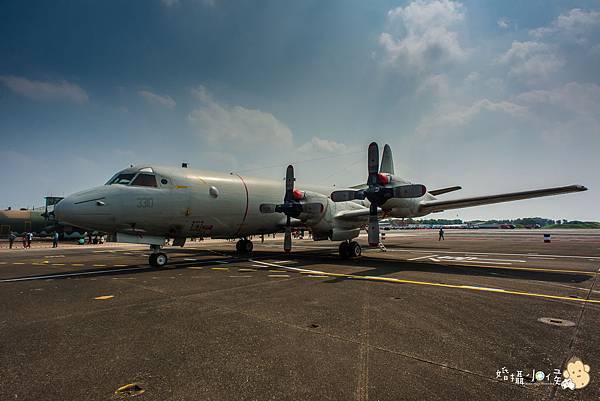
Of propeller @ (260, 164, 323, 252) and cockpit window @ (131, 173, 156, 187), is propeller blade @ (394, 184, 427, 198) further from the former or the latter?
cockpit window @ (131, 173, 156, 187)

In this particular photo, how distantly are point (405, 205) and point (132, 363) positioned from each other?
15429 mm

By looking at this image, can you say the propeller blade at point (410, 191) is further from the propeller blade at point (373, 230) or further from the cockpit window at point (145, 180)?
the cockpit window at point (145, 180)

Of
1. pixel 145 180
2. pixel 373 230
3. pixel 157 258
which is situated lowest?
→ pixel 157 258

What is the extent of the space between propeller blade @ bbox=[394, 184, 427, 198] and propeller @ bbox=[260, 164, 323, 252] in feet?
14.7

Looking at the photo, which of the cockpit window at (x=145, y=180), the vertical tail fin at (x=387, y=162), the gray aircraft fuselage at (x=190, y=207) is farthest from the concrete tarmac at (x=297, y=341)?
the vertical tail fin at (x=387, y=162)

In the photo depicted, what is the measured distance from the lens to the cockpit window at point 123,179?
42.1 ft

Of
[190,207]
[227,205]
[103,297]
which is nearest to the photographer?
[103,297]

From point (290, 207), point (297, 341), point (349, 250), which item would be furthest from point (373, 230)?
point (297, 341)

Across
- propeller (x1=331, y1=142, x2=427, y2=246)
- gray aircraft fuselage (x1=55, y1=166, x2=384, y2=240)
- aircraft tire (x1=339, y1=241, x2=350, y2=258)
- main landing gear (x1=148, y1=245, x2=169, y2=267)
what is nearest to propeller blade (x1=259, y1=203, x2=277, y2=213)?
gray aircraft fuselage (x1=55, y1=166, x2=384, y2=240)

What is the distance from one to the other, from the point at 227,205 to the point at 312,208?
14.4 feet

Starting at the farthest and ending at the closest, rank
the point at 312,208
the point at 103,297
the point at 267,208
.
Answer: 1. the point at 267,208
2. the point at 312,208
3. the point at 103,297

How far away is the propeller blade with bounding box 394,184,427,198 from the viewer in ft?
40.4

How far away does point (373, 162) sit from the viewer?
1423cm

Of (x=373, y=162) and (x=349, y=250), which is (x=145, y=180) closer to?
(x=373, y=162)
